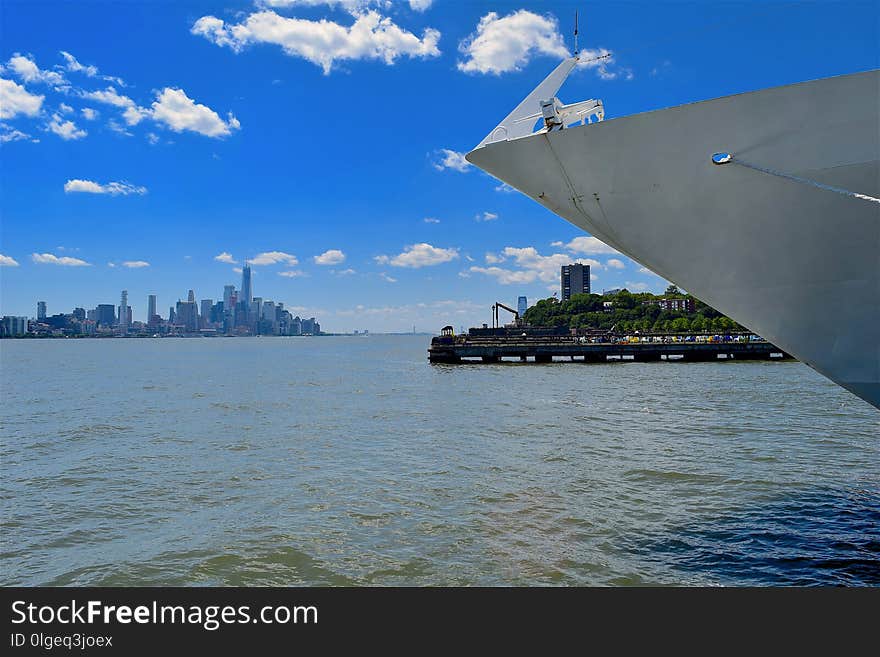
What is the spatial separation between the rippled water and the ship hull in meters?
3.49

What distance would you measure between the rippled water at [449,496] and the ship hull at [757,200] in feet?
11.4

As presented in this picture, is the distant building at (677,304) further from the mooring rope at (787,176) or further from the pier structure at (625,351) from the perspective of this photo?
the mooring rope at (787,176)

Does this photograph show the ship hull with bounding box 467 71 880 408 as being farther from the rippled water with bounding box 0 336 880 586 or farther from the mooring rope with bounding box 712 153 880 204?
the rippled water with bounding box 0 336 880 586

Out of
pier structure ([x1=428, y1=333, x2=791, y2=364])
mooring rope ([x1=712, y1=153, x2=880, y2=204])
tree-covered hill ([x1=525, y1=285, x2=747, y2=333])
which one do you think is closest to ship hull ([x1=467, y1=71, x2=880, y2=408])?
mooring rope ([x1=712, y1=153, x2=880, y2=204])

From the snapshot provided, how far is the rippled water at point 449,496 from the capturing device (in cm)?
816

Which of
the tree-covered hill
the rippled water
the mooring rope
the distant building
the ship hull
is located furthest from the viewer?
the distant building

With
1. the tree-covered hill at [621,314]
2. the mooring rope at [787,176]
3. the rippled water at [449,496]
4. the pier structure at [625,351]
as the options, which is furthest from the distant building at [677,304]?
the mooring rope at [787,176]

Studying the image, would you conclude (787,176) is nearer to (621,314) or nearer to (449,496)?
(449,496)

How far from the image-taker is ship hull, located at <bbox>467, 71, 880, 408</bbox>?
19.5 feet

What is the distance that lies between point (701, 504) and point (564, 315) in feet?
489

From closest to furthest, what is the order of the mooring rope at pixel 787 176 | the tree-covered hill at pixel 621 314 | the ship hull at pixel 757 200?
the mooring rope at pixel 787 176
the ship hull at pixel 757 200
the tree-covered hill at pixel 621 314
